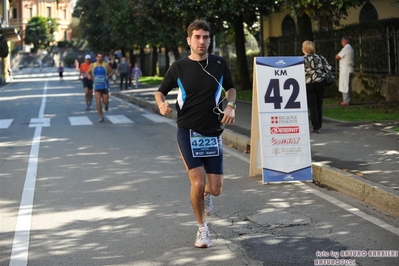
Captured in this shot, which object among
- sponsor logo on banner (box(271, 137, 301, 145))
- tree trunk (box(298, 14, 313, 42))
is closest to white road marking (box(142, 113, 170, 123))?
tree trunk (box(298, 14, 313, 42))

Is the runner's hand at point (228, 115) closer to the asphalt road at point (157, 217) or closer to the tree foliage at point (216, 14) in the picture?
the asphalt road at point (157, 217)

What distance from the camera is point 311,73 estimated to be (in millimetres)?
14352

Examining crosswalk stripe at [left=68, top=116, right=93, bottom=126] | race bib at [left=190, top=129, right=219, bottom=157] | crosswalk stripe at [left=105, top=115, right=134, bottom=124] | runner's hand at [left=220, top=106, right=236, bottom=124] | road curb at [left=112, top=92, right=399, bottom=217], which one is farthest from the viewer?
crosswalk stripe at [left=105, top=115, right=134, bottom=124]

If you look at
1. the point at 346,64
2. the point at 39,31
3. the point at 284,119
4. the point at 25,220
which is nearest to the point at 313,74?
the point at 284,119

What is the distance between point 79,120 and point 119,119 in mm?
1088

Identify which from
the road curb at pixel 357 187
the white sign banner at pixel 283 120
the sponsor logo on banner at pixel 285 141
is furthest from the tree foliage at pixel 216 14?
the road curb at pixel 357 187

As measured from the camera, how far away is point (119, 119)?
21.3 meters

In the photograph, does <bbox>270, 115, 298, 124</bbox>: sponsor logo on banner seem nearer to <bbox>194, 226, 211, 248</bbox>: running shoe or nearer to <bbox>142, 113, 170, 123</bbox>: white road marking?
<bbox>194, 226, 211, 248</bbox>: running shoe

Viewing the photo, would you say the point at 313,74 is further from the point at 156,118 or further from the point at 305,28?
the point at 305,28

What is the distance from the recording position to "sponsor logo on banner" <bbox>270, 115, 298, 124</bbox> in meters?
10.4

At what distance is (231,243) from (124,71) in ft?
121

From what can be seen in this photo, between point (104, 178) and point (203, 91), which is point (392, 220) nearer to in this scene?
point (203, 91)

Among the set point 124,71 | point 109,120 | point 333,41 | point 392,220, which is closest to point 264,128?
point 392,220

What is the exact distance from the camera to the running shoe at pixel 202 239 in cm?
665
